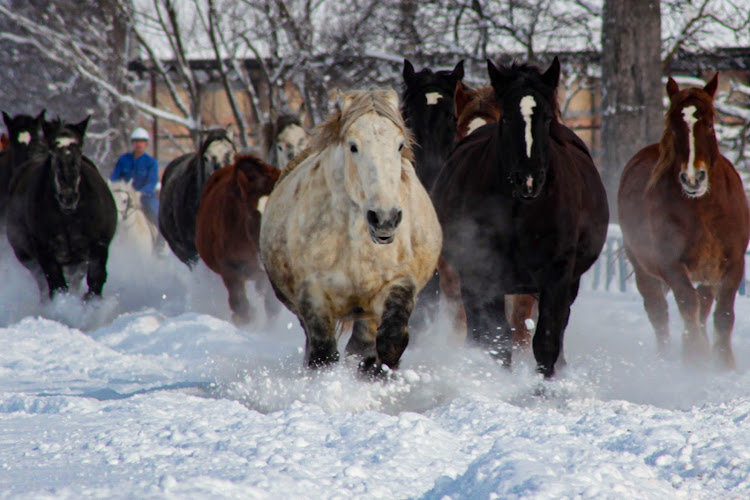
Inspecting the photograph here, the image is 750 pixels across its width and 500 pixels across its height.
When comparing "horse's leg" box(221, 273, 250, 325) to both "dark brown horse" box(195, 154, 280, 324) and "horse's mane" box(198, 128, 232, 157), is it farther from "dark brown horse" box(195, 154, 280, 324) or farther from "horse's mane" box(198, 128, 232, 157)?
"horse's mane" box(198, 128, 232, 157)

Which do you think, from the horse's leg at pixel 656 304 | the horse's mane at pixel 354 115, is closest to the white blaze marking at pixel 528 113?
the horse's mane at pixel 354 115

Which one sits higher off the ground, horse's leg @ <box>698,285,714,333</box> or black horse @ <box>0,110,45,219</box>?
black horse @ <box>0,110,45,219</box>

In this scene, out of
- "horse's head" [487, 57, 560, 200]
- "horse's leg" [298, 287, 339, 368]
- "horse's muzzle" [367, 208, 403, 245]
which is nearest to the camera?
"horse's muzzle" [367, 208, 403, 245]

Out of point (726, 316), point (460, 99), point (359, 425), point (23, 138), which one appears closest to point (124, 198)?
point (23, 138)

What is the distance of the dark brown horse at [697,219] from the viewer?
7.05 meters

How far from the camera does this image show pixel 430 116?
7.54 meters

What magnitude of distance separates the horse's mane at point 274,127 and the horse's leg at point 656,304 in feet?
12.0

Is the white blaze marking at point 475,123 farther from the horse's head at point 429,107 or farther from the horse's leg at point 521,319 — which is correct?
the horse's leg at point 521,319

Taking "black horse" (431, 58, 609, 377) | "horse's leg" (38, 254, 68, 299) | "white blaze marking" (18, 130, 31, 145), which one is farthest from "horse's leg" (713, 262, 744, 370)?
"white blaze marking" (18, 130, 31, 145)

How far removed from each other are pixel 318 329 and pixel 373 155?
104 cm

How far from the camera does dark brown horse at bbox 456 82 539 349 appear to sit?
7387 millimetres

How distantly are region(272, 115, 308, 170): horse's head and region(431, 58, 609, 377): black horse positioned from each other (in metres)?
3.60

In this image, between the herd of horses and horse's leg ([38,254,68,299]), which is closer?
the herd of horses

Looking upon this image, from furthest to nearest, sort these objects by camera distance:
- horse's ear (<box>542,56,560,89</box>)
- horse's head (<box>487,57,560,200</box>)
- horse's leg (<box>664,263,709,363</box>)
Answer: horse's leg (<box>664,263,709,363</box>)
horse's ear (<box>542,56,560,89</box>)
horse's head (<box>487,57,560,200</box>)
